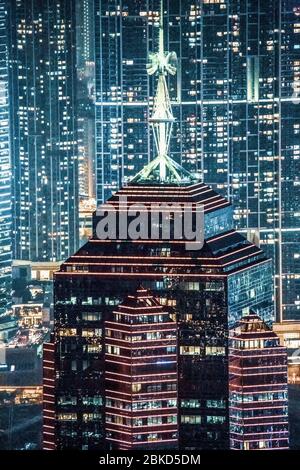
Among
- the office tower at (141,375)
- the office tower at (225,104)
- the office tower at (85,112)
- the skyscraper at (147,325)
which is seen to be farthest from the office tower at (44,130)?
the office tower at (141,375)

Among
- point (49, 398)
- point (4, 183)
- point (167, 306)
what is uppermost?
point (4, 183)

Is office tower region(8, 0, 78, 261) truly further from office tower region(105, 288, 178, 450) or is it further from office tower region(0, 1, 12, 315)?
office tower region(105, 288, 178, 450)

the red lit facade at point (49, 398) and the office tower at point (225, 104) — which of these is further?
the office tower at point (225, 104)

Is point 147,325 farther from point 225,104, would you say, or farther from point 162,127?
point 225,104

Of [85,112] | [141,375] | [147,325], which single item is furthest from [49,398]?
[85,112]

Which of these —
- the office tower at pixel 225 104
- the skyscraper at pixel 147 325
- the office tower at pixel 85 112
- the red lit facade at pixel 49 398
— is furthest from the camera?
the office tower at pixel 85 112

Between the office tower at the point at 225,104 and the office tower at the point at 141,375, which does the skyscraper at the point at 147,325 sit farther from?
the office tower at the point at 225,104

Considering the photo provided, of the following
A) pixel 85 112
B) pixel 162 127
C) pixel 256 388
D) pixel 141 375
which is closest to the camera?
pixel 141 375
